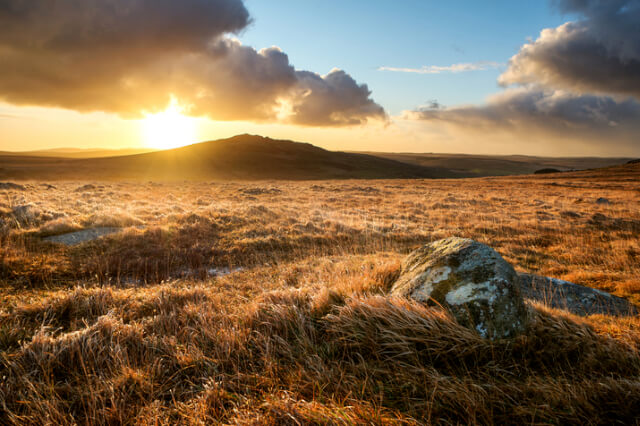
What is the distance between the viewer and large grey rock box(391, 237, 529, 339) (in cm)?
335

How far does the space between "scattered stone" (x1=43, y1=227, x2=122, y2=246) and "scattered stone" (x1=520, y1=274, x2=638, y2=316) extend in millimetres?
12239

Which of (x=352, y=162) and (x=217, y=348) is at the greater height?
(x=352, y=162)

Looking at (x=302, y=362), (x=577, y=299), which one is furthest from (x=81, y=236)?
(x=577, y=299)

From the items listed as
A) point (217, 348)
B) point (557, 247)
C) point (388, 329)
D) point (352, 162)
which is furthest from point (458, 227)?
point (352, 162)

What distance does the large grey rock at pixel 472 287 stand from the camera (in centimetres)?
335

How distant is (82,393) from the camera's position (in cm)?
252

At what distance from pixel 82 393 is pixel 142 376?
437mm

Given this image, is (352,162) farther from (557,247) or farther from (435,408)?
(435,408)

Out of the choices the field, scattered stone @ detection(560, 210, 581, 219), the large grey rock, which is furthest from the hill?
the large grey rock

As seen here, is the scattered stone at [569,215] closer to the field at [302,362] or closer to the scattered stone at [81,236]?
the field at [302,362]

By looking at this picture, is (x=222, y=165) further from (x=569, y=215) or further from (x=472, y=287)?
(x=472, y=287)

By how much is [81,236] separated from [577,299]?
542 inches

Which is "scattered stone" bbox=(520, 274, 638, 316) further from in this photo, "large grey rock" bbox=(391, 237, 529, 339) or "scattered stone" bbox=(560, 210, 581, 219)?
"scattered stone" bbox=(560, 210, 581, 219)

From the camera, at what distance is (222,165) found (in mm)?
94188
